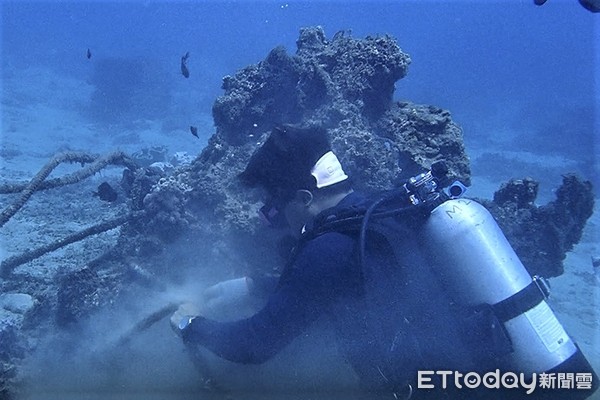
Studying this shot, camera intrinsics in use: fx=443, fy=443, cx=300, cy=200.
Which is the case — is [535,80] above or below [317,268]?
above

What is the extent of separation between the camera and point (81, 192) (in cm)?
1291

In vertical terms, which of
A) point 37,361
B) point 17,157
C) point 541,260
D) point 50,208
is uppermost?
point 17,157

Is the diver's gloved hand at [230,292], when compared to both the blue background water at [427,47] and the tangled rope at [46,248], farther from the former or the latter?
the blue background water at [427,47]

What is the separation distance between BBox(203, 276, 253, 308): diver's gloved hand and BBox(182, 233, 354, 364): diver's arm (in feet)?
3.21

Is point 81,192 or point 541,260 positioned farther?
point 81,192

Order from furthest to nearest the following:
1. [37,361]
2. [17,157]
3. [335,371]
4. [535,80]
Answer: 1. [535,80]
2. [17,157]
3. [37,361]
4. [335,371]

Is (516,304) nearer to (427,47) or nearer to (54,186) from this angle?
(54,186)

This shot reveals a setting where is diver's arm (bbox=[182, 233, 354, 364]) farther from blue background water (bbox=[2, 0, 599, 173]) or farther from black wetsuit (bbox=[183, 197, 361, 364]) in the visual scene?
blue background water (bbox=[2, 0, 599, 173])

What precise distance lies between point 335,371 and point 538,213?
4041mm

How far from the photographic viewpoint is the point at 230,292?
4.09 metres

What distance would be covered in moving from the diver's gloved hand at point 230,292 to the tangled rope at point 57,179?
2.96 meters

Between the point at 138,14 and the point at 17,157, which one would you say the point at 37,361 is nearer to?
the point at 17,157

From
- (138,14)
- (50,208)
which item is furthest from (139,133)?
(138,14)

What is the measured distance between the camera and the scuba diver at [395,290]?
2877 millimetres
